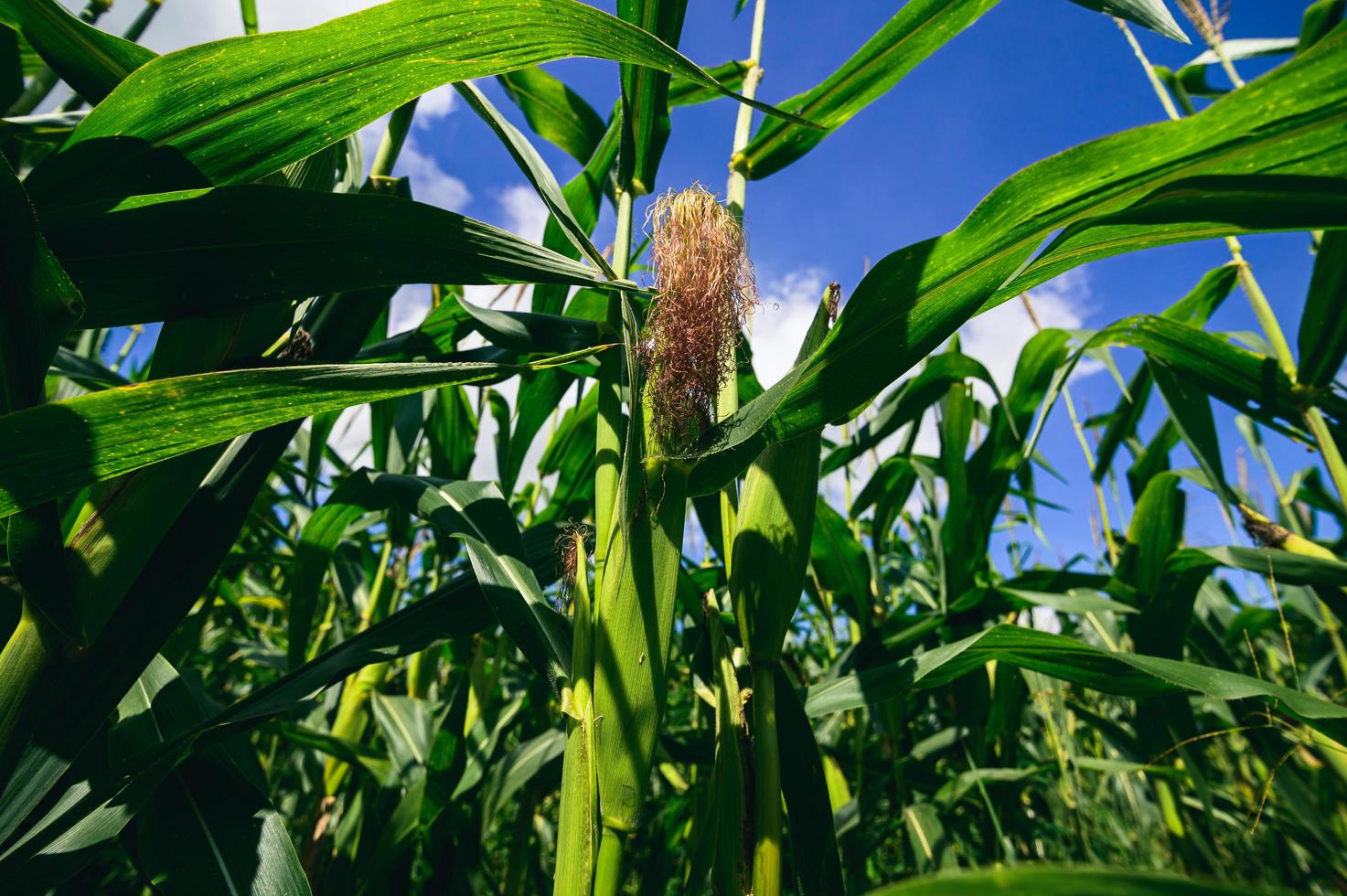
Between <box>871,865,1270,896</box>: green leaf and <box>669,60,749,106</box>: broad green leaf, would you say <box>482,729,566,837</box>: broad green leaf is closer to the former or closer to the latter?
<box>871,865,1270,896</box>: green leaf

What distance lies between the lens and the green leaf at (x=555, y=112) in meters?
1.29

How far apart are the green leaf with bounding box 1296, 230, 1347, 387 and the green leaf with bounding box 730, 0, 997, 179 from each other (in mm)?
835

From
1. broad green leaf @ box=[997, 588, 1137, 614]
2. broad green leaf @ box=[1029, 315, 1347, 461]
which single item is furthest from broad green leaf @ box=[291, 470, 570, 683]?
broad green leaf @ box=[1029, 315, 1347, 461]

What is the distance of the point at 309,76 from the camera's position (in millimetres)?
567

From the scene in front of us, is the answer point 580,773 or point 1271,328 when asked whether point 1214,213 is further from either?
point 1271,328

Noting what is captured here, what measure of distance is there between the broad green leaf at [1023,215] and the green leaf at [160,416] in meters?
0.30

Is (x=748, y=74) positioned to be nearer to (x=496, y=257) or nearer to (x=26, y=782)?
(x=496, y=257)

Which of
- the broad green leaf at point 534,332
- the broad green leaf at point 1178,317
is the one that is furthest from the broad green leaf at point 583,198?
the broad green leaf at point 1178,317

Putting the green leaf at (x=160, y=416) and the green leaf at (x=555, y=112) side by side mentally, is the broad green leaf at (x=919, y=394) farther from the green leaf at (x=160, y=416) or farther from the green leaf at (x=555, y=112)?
the green leaf at (x=160, y=416)

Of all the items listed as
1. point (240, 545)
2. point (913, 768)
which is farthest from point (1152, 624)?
point (240, 545)

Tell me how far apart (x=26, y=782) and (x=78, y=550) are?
0.25 metres

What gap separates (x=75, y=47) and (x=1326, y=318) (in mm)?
1921

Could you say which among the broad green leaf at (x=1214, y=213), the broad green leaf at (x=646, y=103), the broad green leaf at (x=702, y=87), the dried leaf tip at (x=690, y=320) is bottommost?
the broad green leaf at (x=1214, y=213)

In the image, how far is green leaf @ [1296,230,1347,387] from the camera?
1.18 metres
